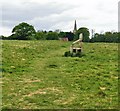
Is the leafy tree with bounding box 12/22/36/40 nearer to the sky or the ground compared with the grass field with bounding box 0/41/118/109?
nearer to the sky

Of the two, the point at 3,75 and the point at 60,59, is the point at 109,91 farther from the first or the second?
the point at 60,59

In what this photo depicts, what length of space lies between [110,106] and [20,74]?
5.20 m

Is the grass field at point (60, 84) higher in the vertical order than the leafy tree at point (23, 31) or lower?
lower

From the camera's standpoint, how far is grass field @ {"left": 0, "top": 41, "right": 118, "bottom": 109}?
28.8 ft

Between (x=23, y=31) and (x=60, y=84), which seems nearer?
(x=60, y=84)

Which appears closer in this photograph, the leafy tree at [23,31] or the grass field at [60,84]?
the grass field at [60,84]

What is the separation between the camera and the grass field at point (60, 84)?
877 centimetres

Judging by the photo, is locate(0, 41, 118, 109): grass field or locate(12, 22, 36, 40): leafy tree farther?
locate(12, 22, 36, 40): leafy tree

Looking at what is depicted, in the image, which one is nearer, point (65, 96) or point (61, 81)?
point (65, 96)

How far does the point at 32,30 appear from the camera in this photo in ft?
206

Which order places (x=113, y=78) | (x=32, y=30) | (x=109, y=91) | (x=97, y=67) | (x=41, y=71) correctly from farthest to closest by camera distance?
(x=32, y=30) < (x=97, y=67) < (x=41, y=71) < (x=113, y=78) < (x=109, y=91)

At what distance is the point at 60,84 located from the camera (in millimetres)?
10969

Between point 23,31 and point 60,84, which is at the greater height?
point 23,31

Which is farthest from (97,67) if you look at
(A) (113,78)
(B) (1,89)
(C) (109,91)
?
(B) (1,89)
